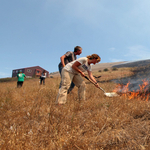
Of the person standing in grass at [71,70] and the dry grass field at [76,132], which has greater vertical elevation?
the person standing in grass at [71,70]

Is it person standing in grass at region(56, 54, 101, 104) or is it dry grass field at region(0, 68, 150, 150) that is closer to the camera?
dry grass field at region(0, 68, 150, 150)

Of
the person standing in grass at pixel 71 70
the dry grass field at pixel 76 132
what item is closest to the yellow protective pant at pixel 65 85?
the person standing in grass at pixel 71 70

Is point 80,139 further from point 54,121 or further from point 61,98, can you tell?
point 61,98

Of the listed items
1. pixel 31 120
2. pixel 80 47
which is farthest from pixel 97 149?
pixel 80 47

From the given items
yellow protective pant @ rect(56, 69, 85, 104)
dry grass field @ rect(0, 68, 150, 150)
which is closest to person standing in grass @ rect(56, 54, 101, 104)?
yellow protective pant @ rect(56, 69, 85, 104)

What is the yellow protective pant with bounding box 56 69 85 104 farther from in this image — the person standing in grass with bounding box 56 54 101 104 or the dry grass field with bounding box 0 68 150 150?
the dry grass field with bounding box 0 68 150 150

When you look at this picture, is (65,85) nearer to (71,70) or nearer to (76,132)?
(71,70)

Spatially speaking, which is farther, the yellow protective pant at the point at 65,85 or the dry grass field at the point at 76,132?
the yellow protective pant at the point at 65,85

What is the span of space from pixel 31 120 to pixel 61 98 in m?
1.09

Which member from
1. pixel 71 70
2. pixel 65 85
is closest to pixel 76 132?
pixel 65 85

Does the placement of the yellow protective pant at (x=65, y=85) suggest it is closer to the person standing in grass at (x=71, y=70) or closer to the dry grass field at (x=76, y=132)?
the person standing in grass at (x=71, y=70)

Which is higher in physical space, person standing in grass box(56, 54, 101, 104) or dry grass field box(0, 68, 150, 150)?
person standing in grass box(56, 54, 101, 104)

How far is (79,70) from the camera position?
335 centimetres

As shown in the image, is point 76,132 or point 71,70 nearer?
point 76,132
